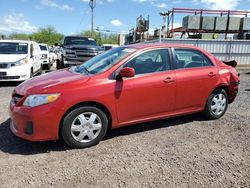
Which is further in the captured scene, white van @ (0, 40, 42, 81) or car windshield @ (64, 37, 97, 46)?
car windshield @ (64, 37, 97, 46)

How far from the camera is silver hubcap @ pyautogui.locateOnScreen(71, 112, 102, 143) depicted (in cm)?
394

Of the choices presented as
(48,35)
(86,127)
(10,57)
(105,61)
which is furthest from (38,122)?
(48,35)

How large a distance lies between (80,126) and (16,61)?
21.1ft

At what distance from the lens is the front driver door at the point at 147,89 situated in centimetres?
423

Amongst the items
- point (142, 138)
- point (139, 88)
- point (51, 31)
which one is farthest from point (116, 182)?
point (51, 31)

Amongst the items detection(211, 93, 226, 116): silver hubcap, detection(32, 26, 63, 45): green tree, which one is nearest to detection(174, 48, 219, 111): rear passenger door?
detection(211, 93, 226, 116): silver hubcap

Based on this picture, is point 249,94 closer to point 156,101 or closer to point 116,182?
point 156,101

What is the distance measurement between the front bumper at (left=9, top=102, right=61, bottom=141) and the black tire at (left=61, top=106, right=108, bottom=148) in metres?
0.13

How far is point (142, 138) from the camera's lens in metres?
4.43

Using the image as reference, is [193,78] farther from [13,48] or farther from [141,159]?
[13,48]

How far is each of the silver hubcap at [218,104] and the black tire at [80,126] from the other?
2438mm

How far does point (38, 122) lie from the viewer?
3.72 meters

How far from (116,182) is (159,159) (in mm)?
830

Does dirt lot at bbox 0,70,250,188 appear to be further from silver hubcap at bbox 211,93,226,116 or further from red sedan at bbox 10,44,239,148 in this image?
silver hubcap at bbox 211,93,226,116
